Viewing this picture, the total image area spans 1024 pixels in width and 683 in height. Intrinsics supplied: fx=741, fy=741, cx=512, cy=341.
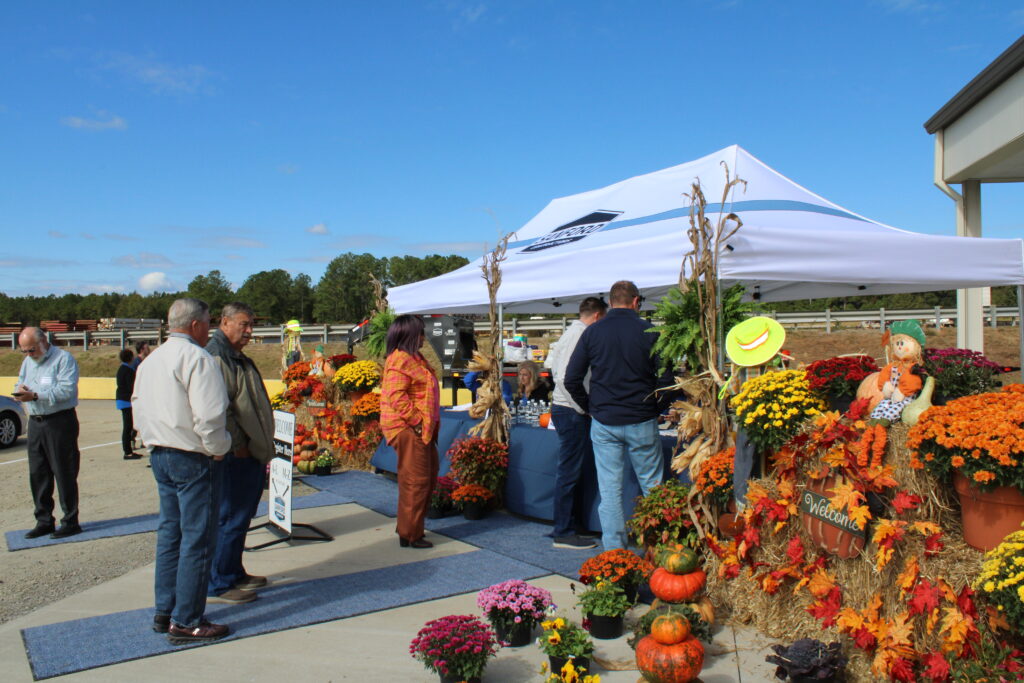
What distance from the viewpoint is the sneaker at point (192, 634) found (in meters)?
3.88

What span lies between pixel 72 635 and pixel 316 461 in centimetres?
493

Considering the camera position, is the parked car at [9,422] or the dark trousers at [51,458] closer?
the dark trousers at [51,458]

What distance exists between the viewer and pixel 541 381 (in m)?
8.36

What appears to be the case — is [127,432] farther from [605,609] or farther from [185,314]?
[605,609]

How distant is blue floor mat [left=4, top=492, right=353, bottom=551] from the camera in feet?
20.3

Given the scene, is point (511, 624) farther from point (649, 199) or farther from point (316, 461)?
point (316, 461)

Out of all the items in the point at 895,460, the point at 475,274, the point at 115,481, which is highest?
the point at 475,274

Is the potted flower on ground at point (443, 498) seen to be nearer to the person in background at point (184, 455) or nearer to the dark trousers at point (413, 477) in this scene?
the dark trousers at point (413, 477)

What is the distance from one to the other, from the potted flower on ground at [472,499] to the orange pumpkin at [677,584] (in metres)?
2.72

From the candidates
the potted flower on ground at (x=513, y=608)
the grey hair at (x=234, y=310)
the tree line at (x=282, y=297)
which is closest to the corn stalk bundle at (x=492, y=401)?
the grey hair at (x=234, y=310)

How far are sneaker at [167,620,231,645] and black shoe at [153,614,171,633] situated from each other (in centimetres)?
10

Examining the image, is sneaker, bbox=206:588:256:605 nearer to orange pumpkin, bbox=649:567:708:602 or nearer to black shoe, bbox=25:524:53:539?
orange pumpkin, bbox=649:567:708:602

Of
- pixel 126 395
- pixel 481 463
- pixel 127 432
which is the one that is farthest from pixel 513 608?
pixel 127 432

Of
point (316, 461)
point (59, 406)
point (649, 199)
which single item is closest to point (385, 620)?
point (59, 406)
